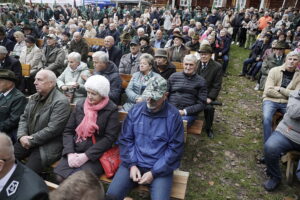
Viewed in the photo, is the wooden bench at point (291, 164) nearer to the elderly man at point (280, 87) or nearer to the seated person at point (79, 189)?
the elderly man at point (280, 87)

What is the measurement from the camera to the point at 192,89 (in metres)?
4.12

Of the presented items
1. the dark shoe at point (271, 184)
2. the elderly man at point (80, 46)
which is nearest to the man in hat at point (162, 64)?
the dark shoe at point (271, 184)

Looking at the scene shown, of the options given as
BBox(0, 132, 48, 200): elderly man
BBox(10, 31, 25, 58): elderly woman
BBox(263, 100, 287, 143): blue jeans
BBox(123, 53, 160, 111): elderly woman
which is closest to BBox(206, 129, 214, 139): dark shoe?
BBox(263, 100, 287, 143): blue jeans

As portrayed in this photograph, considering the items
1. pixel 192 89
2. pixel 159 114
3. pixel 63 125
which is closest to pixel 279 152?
pixel 192 89

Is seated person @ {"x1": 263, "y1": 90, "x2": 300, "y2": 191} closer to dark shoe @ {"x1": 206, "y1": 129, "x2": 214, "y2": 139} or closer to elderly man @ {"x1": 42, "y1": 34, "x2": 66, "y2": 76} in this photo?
dark shoe @ {"x1": 206, "y1": 129, "x2": 214, "y2": 139}

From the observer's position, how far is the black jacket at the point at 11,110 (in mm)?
3547

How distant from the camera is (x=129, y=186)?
2.82m

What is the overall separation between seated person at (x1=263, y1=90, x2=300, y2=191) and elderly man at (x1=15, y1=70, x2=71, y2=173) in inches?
114

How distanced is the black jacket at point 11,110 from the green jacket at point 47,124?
1.04 feet

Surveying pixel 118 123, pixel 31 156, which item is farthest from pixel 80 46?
pixel 118 123

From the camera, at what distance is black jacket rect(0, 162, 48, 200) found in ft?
6.10

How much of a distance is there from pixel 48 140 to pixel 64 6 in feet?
63.3

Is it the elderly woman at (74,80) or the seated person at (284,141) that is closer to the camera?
the seated person at (284,141)

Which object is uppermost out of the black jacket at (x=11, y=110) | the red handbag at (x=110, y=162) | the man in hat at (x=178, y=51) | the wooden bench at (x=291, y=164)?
the man in hat at (x=178, y=51)
